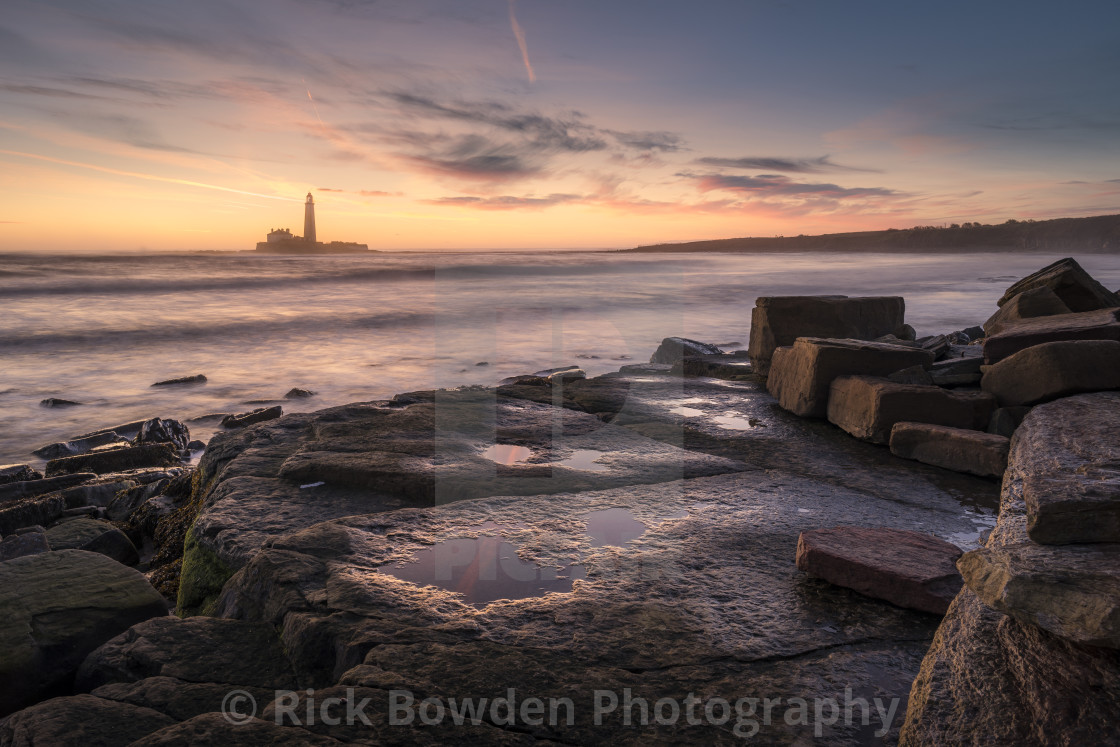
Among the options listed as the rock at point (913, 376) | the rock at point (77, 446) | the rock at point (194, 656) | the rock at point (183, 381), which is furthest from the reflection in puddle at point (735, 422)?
the rock at point (183, 381)

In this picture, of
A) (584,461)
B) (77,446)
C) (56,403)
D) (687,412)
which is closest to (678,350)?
(687,412)

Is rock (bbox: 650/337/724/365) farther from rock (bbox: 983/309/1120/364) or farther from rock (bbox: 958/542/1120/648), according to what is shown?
rock (bbox: 958/542/1120/648)

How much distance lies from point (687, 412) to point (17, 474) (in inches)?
241

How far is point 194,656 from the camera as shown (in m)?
1.89

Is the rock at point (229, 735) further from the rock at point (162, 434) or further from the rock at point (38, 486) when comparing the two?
the rock at point (162, 434)

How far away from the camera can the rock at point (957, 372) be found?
4477mm

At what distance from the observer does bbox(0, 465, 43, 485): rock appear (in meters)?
5.81

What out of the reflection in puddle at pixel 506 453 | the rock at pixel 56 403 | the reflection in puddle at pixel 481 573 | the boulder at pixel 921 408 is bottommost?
the rock at pixel 56 403

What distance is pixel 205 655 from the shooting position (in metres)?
1.90

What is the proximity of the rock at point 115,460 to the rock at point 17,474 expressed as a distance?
0.38ft

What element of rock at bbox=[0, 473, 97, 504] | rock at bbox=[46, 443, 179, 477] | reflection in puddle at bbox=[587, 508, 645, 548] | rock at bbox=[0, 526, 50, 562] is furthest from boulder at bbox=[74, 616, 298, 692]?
rock at bbox=[46, 443, 179, 477]

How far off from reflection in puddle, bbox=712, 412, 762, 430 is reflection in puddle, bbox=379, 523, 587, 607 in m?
2.58

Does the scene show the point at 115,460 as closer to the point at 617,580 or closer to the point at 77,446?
the point at 77,446

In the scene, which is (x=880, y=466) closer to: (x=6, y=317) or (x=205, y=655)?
(x=205, y=655)
